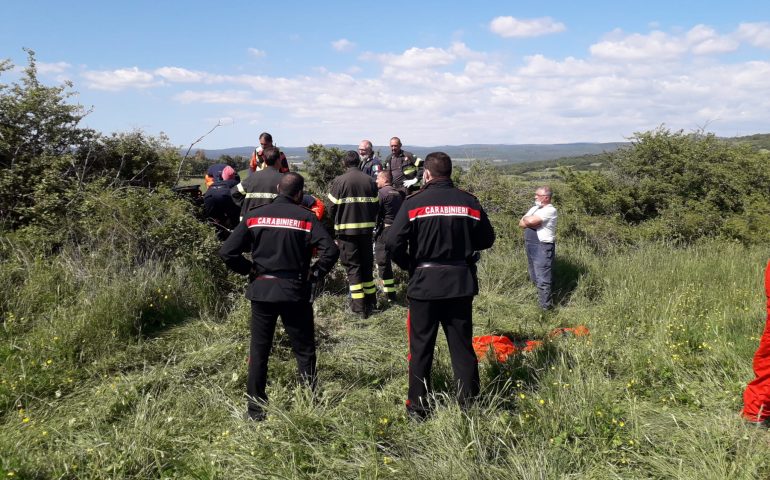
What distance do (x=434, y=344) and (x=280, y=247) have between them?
4.66ft

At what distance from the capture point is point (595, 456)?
2.99 metres

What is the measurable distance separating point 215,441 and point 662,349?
12.7ft

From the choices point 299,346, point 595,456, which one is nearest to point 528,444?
point 595,456

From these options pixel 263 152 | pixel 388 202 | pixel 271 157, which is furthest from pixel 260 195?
pixel 388 202

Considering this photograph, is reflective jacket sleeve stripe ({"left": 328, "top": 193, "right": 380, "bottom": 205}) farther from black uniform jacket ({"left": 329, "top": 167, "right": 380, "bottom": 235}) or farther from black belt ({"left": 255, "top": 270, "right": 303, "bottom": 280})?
black belt ({"left": 255, "top": 270, "right": 303, "bottom": 280})

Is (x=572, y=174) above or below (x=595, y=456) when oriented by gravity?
above

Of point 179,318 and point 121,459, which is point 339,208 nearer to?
point 179,318

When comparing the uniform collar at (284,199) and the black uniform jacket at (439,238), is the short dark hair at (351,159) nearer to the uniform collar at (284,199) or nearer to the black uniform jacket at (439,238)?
the uniform collar at (284,199)

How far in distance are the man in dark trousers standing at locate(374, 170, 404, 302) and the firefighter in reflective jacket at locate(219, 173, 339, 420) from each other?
274cm

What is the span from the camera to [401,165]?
29.5 feet

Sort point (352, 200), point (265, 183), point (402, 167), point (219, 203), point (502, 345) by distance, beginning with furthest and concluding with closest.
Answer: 1. point (402, 167)
2. point (219, 203)
3. point (352, 200)
4. point (265, 183)
5. point (502, 345)

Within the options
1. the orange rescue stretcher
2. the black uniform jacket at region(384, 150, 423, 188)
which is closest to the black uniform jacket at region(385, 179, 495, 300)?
the orange rescue stretcher

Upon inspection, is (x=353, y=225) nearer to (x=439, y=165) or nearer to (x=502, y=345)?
(x=502, y=345)

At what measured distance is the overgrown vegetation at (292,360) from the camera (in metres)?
2.98
